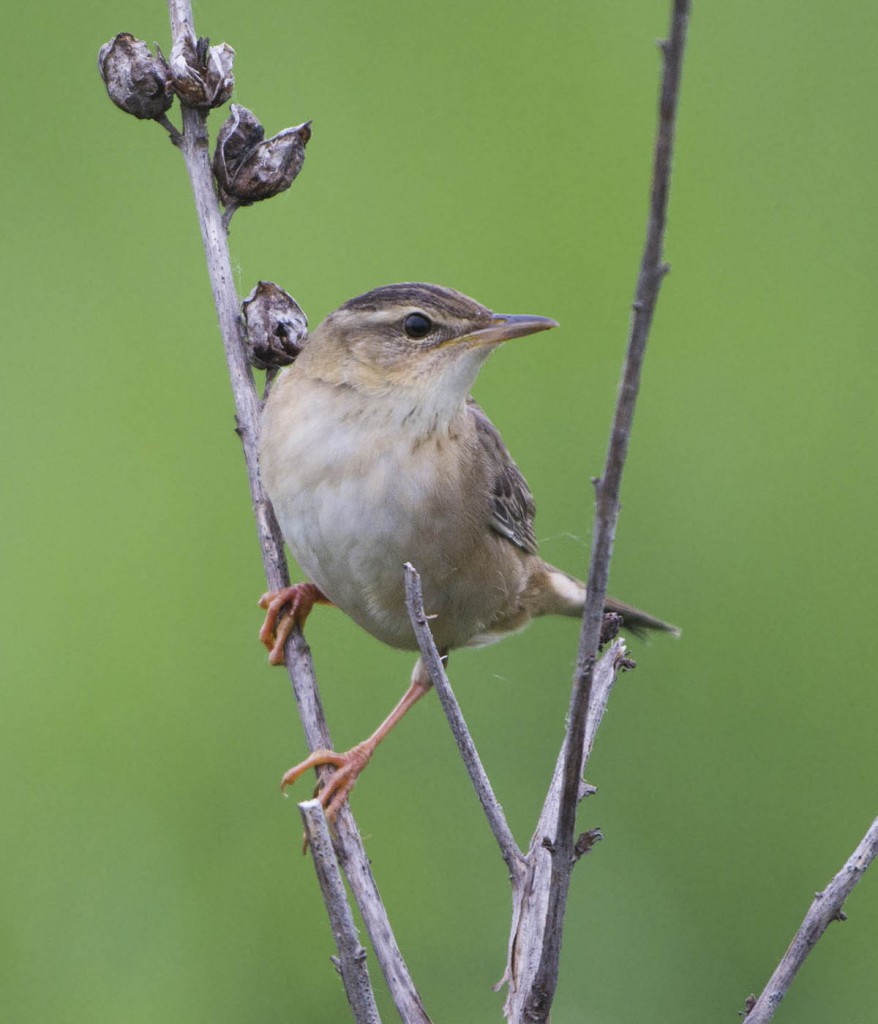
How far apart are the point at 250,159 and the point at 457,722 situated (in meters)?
1.48

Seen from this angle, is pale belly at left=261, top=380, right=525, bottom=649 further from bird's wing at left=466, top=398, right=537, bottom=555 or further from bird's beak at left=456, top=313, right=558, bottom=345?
bird's beak at left=456, top=313, right=558, bottom=345

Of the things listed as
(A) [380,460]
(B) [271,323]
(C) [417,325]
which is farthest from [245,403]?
(C) [417,325]

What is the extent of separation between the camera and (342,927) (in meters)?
1.88

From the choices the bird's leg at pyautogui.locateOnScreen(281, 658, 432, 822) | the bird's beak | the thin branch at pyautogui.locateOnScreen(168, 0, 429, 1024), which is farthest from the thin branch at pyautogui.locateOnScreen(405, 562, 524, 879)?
the bird's beak

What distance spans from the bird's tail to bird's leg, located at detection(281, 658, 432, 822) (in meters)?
0.51

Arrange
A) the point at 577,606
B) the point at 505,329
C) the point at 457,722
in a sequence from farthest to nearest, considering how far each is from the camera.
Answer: the point at 577,606
the point at 505,329
the point at 457,722

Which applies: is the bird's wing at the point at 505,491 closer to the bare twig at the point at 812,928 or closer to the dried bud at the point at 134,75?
the dried bud at the point at 134,75

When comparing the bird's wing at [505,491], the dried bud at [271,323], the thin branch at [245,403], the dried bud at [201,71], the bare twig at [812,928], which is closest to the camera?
the bare twig at [812,928]

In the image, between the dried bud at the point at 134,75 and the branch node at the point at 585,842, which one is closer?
the branch node at the point at 585,842

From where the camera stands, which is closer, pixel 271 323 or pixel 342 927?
pixel 342 927

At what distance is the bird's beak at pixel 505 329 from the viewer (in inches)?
114

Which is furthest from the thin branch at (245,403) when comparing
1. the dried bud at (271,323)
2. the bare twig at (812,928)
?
the bare twig at (812,928)

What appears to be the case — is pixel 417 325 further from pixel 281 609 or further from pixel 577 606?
pixel 577 606

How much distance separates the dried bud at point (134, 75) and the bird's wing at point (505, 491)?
3.57ft
